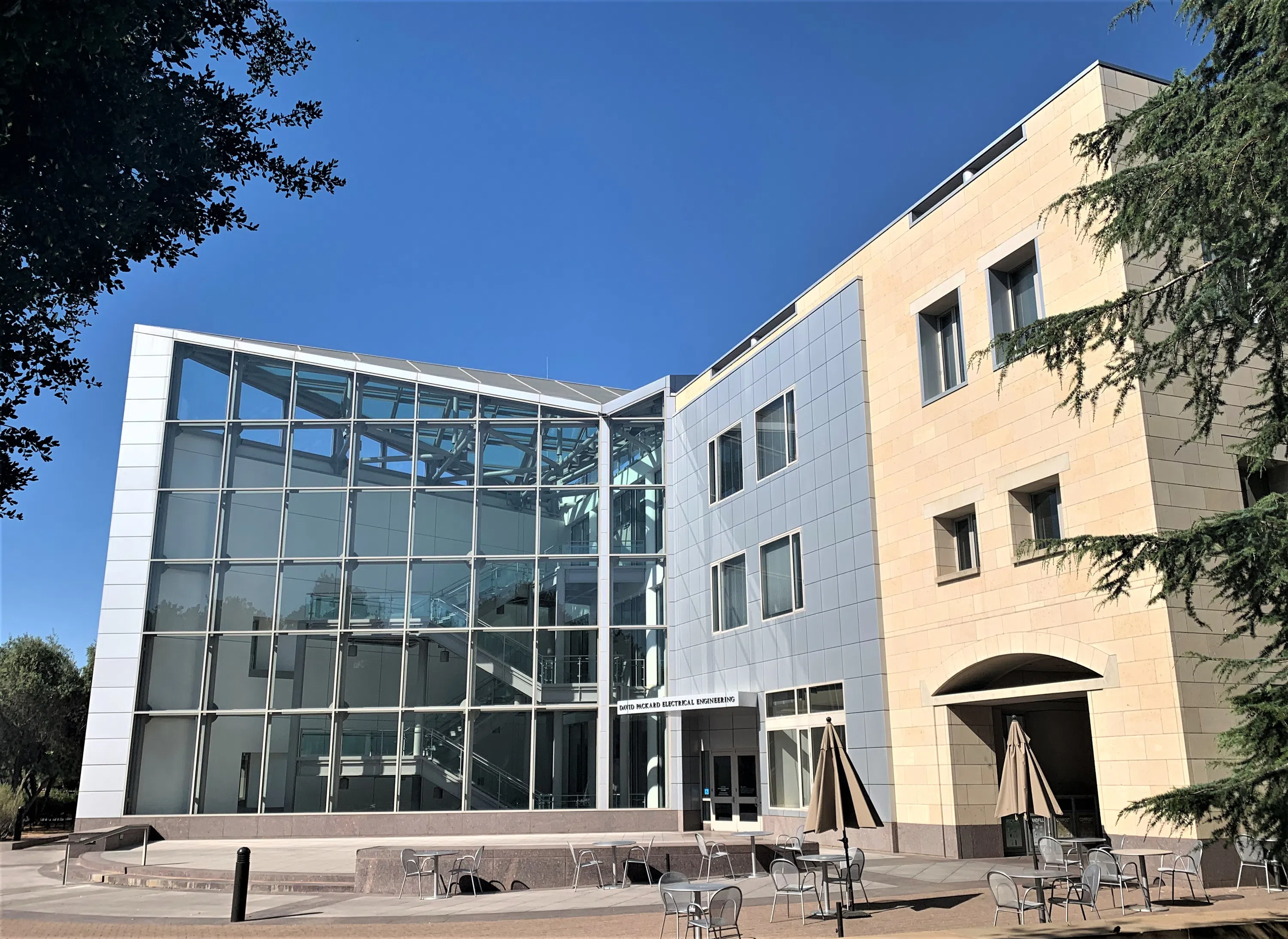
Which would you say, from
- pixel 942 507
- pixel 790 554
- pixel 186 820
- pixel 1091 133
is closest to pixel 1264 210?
pixel 1091 133

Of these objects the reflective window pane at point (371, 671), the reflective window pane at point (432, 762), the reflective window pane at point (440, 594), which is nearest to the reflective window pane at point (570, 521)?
the reflective window pane at point (440, 594)

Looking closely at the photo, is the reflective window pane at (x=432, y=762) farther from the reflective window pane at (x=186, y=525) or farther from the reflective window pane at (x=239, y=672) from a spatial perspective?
the reflective window pane at (x=186, y=525)

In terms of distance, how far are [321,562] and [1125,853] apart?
22.1 meters

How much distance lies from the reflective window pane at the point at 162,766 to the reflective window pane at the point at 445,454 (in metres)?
9.22

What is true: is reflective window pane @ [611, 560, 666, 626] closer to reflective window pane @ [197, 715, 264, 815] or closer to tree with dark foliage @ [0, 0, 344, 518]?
reflective window pane @ [197, 715, 264, 815]

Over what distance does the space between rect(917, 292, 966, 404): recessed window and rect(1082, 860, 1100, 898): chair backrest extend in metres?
9.71

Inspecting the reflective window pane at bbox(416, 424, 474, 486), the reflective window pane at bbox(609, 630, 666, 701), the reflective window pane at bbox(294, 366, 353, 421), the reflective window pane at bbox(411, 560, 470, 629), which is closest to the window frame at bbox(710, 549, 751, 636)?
the reflective window pane at bbox(609, 630, 666, 701)

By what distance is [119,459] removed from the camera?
95.6ft

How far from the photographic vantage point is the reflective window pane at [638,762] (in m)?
27.1

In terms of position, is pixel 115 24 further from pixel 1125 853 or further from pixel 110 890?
pixel 110 890

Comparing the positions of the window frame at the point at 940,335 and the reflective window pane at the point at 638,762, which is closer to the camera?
the window frame at the point at 940,335

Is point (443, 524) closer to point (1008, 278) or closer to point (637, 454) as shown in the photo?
point (637, 454)

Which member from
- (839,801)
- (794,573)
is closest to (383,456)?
(794,573)

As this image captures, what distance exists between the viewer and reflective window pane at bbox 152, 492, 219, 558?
93.7 ft
